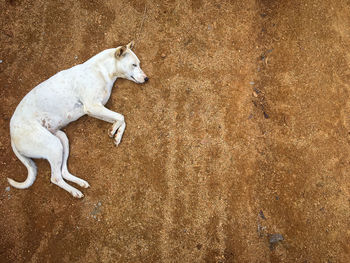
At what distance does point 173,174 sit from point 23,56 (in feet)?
11.4

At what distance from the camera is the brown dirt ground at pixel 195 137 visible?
436 centimetres

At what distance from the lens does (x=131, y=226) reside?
4.41 metres

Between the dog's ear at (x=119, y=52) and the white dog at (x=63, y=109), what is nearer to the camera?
the white dog at (x=63, y=109)

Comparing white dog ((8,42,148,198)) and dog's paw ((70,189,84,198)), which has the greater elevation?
white dog ((8,42,148,198))

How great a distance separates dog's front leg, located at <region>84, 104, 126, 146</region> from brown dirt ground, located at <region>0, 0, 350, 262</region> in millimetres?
151

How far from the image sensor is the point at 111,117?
4512mm

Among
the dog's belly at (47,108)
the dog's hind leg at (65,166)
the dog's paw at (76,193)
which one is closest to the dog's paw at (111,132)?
the dog's belly at (47,108)

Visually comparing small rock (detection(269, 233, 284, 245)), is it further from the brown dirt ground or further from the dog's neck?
the dog's neck

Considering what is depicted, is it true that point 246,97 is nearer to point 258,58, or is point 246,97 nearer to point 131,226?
point 258,58

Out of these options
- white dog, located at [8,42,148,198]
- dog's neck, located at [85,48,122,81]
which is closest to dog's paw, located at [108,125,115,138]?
white dog, located at [8,42,148,198]

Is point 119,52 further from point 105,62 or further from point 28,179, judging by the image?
point 28,179

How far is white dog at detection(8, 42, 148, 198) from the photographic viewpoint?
414cm

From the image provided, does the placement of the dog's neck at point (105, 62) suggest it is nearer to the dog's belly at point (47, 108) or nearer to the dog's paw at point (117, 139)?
the dog's belly at point (47, 108)

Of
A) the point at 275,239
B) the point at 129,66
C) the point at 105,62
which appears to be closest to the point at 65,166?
the point at 105,62
